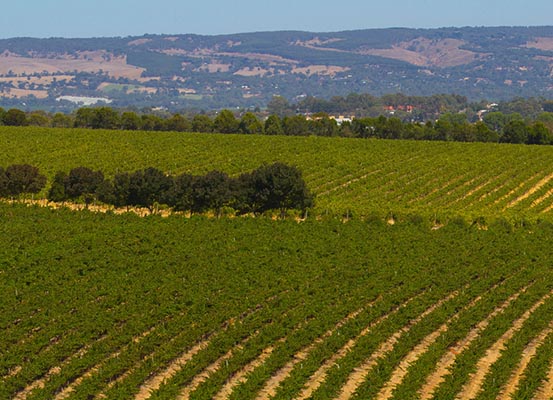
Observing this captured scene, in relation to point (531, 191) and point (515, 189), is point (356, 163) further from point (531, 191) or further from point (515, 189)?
point (531, 191)

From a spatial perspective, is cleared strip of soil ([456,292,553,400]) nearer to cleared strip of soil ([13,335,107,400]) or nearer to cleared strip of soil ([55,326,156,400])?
cleared strip of soil ([55,326,156,400])

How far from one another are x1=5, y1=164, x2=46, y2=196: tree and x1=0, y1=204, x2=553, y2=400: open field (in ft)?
48.4

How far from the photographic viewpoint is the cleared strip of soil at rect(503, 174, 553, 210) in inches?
2522

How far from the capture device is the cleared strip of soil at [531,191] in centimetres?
6406

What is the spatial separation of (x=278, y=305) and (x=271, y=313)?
142 centimetres

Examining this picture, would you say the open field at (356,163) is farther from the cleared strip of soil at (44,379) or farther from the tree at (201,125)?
the cleared strip of soil at (44,379)

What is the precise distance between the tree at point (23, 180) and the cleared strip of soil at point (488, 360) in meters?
38.8

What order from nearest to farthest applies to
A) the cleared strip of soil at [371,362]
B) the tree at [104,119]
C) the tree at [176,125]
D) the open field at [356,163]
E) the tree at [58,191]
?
the cleared strip of soil at [371,362], the tree at [58,191], the open field at [356,163], the tree at [104,119], the tree at [176,125]

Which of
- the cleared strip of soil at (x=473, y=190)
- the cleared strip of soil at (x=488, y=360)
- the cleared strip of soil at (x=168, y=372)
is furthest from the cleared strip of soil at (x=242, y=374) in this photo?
the cleared strip of soil at (x=473, y=190)

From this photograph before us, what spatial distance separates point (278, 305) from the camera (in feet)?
108

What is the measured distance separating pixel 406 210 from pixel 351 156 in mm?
27494

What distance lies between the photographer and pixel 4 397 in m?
24.5

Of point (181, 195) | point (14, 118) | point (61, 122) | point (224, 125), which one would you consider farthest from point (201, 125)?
point (181, 195)

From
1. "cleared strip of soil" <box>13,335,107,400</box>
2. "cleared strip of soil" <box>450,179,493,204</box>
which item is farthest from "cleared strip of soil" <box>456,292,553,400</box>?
"cleared strip of soil" <box>450,179,493,204</box>
